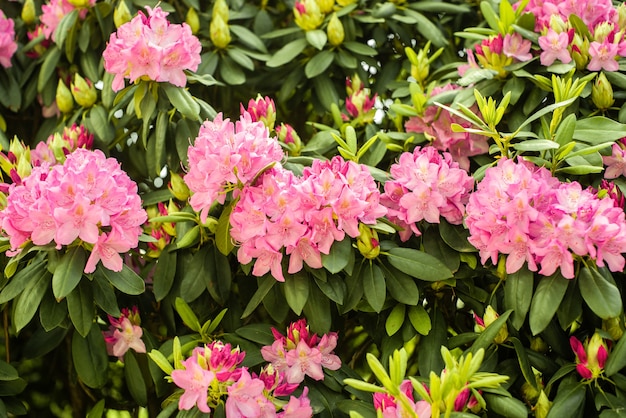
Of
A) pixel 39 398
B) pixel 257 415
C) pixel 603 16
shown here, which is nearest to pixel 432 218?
pixel 257 415

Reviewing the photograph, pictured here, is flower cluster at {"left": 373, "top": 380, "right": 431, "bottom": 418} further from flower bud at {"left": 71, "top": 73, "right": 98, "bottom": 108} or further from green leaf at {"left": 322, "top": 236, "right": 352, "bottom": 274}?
flower bud at {"left": 71, "top": 73, "right": 98, "bottom": 108}

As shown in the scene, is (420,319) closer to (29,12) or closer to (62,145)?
(62,145)

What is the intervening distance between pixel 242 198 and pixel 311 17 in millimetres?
778

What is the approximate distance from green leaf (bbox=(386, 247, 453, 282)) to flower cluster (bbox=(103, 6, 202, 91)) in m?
0.59

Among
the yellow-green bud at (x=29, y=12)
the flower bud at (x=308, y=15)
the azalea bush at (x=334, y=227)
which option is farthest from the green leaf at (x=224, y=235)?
the yellow-green bud at (x=29, y=12)

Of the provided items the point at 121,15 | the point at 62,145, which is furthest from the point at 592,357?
the point at 121,15

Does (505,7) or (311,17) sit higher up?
(505,7)

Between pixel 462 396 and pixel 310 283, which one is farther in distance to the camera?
pixel 310 283

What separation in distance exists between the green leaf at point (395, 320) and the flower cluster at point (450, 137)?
369 mm

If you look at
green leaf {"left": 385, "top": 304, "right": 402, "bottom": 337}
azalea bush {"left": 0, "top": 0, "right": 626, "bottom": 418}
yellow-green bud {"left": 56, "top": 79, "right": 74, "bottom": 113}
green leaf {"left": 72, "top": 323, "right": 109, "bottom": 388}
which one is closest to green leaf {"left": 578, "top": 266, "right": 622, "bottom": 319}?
azalea bush {"left": 0, "top": 0, "right": 626, "bottom": 418}

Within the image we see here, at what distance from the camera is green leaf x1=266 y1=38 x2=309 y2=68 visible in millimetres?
2119

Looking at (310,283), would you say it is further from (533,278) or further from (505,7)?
(505,7)

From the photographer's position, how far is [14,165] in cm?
179

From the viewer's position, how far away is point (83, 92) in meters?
2.09
